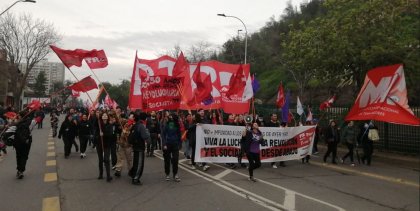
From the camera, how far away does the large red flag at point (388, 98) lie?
7.25 metres

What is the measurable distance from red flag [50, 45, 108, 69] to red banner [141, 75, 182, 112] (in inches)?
53.7

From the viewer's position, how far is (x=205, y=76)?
15.5 m

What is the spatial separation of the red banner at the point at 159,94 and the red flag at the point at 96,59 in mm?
1283

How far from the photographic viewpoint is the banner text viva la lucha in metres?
12.7

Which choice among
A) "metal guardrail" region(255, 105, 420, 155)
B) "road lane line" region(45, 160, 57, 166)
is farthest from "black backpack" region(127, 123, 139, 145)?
"metal guardrail" region(255, 105, 420, 155)

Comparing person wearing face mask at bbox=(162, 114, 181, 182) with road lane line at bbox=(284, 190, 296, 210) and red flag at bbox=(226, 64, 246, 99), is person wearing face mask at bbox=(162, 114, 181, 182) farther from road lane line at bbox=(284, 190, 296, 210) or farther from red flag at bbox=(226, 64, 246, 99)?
red flag at bbox=(226, 64, 246, 99)

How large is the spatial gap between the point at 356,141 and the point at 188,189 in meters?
8.69

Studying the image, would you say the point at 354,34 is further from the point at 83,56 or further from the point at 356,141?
the point at 83,56

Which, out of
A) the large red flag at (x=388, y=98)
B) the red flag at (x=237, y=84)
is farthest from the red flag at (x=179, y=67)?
the large red flag at (x=388, y=98)

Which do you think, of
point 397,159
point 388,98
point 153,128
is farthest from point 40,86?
point 388,98

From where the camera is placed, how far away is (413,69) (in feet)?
55.6

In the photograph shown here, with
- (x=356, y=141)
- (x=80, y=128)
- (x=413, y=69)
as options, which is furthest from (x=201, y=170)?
(x=413, y=69)

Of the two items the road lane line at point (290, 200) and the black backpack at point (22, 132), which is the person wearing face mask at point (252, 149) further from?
the black backpack at point (22, 132)

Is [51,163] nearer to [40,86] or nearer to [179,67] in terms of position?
[179,67]
